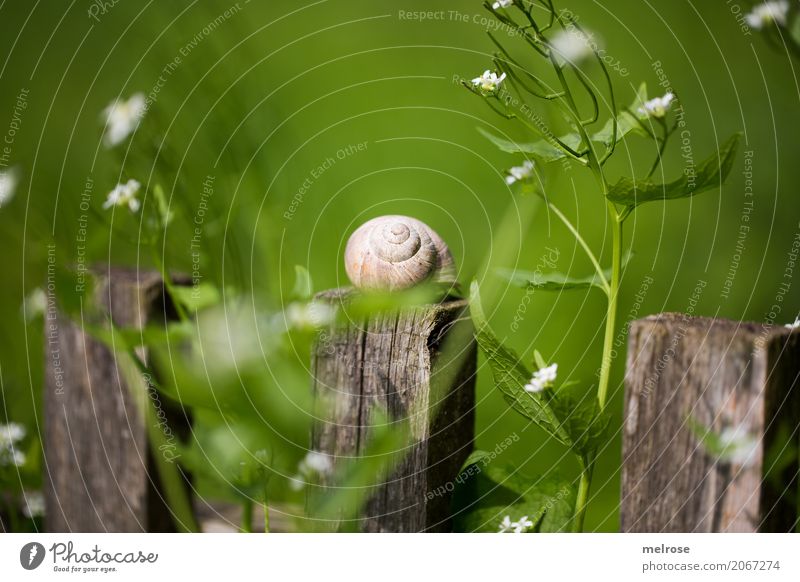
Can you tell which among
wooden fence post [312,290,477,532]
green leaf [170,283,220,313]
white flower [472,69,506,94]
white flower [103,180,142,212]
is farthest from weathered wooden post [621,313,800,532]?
white flower [103,180,142,212]

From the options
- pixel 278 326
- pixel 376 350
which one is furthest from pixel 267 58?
pixel 376 350

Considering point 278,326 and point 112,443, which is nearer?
point 278,326

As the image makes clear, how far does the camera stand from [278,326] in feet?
3.47

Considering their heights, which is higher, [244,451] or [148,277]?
[148,277]

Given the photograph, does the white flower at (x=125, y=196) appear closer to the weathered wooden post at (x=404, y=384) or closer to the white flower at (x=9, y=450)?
the weathered wooden post at (x=404, y=384)

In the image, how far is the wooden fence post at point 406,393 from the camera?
3.11ft

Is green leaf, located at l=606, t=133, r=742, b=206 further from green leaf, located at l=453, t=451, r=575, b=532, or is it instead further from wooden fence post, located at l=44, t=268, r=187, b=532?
wooden fence post, located at l=44, t=268, r=187, b=532

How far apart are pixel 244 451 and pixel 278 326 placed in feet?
0.60

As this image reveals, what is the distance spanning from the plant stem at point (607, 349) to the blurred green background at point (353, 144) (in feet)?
0.64

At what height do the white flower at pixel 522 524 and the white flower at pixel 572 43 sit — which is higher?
the white flower at pixel 572 43
